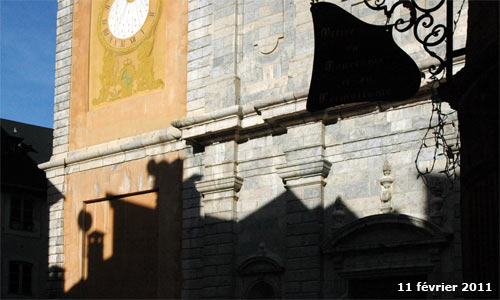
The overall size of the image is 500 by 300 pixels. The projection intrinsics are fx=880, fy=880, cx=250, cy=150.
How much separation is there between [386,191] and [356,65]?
7998 mm

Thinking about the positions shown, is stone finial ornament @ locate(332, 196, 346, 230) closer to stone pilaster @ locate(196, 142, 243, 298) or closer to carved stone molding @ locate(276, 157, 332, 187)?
carved stone molding @ locate(276, 157, 332, 187)

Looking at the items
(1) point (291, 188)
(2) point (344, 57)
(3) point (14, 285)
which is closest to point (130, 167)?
(1) point (291, 188)

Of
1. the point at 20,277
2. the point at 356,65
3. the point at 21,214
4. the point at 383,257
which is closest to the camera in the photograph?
the point at 356,65

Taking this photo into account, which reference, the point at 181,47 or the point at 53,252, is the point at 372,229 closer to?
the point at 181,47

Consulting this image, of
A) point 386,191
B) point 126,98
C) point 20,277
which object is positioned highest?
point 126,98

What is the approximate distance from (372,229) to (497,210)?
9.86 metres

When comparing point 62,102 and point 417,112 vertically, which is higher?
point 62,102

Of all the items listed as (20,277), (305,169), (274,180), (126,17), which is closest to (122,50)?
(126,17)

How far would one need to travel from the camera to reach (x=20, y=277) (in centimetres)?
3027

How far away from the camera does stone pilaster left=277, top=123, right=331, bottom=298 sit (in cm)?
1716

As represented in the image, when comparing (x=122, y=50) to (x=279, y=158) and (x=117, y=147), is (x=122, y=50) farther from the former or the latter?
(x=279, y=158)

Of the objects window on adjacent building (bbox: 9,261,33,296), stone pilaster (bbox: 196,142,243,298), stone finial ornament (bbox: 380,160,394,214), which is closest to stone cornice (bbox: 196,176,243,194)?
stone pilaster (bbox: 196,142,243,298)

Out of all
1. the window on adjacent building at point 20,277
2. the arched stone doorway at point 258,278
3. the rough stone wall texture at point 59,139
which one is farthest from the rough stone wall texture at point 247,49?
the window on adjacent building at point 20,277

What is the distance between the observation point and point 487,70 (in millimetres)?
6805
